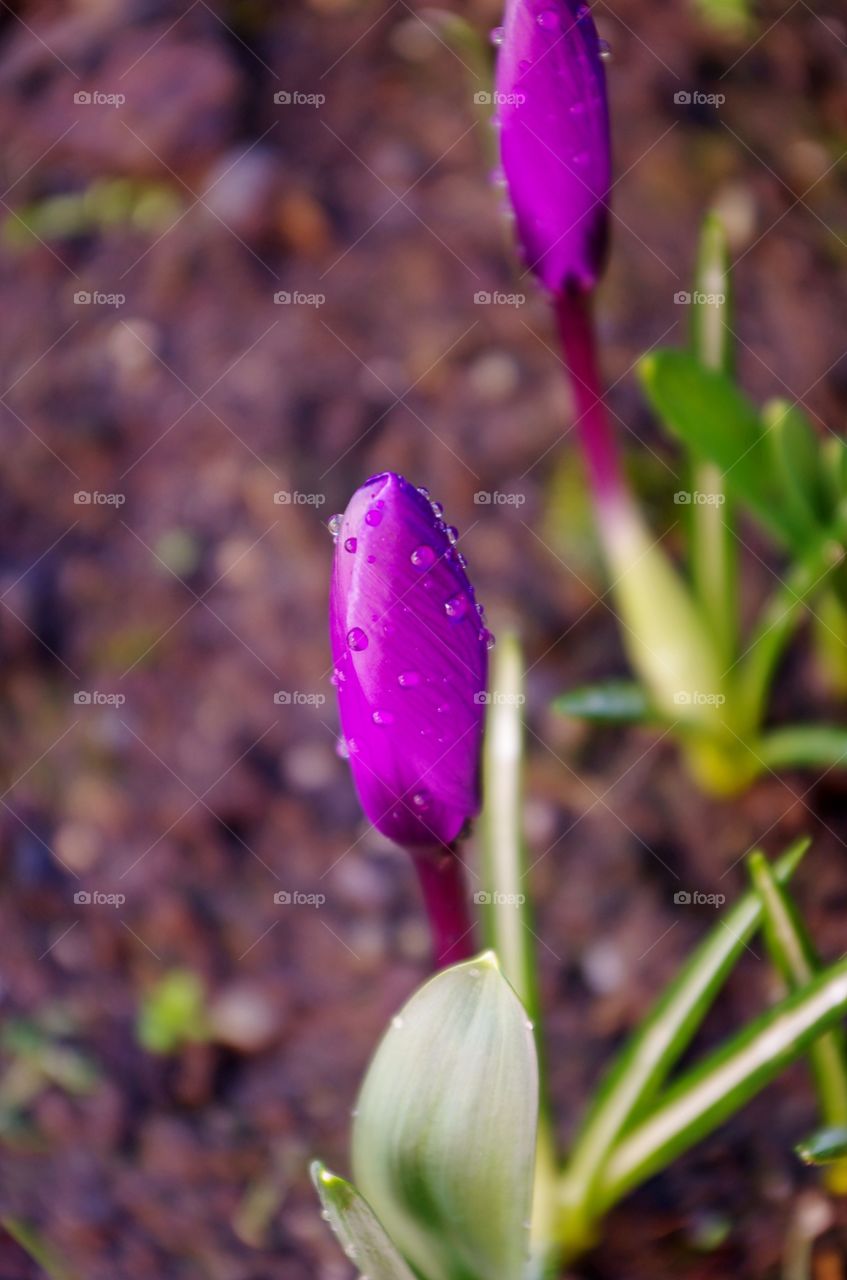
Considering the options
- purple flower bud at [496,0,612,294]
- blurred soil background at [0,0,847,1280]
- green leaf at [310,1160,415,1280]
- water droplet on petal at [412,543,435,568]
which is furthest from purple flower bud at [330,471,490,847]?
blurred soil background at [0,0,847,1280]

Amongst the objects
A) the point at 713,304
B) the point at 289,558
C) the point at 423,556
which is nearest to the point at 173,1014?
the point at 289,558

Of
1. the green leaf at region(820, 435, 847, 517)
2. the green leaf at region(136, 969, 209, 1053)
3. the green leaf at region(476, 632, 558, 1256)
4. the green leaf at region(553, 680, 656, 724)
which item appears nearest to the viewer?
the green leaf at region(476, 632, 558, 1256)

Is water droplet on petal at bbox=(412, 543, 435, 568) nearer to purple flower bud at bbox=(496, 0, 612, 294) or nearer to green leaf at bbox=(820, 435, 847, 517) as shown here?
purple flower bud at bbox=(496, 0, 612, 294)

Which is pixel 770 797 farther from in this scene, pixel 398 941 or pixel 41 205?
pixel 41 205

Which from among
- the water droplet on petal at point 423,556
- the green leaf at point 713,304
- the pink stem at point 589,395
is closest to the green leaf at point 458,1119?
the water droplet on petal at point 423,556

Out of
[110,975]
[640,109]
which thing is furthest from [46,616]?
[640,109]

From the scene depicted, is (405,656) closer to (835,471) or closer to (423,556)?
(423,556)

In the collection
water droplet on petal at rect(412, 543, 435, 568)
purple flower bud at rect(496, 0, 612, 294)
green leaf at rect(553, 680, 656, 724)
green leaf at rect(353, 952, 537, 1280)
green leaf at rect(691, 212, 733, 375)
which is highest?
purple flower bud at rect(496, 0, 612, 294)

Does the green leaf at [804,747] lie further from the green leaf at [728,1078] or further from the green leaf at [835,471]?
the green leaf at [728,1078]
